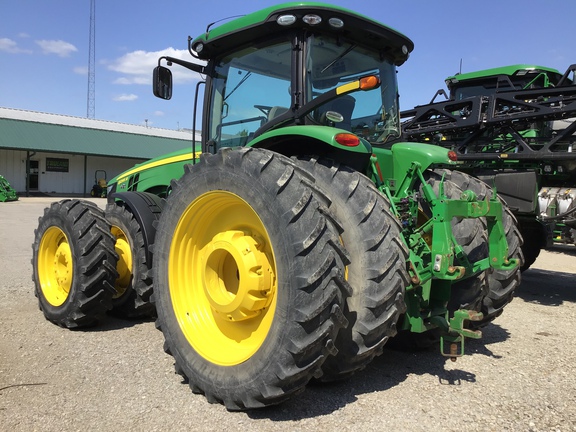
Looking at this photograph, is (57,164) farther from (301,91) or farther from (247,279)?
(247,279)

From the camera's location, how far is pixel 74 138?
93.1ft

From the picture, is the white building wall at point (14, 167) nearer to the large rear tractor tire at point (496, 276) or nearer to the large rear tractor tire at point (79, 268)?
the large rear tractor tire at point (79, 268)

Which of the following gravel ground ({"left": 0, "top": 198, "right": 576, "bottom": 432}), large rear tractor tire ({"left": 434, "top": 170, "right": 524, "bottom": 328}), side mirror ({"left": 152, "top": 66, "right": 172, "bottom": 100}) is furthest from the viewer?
side mirror ({"left": 152, "top": 66, "right": 172, "bottom": 100})

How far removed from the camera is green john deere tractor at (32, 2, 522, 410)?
2.53 meters

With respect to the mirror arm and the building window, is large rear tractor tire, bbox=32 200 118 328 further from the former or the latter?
the building window

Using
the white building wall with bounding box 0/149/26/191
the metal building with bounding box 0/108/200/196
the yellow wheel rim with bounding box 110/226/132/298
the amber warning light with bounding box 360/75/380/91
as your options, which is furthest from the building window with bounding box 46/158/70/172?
the amber warning light with bounding box 360/75/380/91

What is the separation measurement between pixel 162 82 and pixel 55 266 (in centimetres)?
202

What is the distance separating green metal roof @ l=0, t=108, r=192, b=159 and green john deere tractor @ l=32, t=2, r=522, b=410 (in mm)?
24674

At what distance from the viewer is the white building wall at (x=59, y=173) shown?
2661 cm

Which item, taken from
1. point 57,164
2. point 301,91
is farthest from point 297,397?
point 57,164

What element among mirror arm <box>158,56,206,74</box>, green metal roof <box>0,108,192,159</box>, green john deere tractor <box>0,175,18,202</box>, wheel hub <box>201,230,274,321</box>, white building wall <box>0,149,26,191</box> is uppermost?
green metal roof <box>0,108,192,159</box>

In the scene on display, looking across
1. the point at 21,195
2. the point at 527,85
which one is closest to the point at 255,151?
the point at 527,85

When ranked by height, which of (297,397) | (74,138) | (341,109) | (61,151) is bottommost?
(297,397)

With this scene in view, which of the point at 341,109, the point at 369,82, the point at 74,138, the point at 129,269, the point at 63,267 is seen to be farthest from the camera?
the point at 74,138
